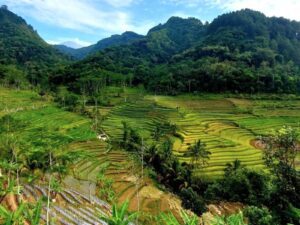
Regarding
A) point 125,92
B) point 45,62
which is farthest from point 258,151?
point 45,62

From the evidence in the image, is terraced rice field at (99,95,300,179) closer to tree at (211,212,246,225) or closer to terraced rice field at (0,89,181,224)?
terraced rice field at (0,89,181,224)

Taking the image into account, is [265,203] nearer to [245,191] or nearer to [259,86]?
[245,191]

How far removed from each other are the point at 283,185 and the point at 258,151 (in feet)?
72.5

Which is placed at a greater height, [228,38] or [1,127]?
[228,38]

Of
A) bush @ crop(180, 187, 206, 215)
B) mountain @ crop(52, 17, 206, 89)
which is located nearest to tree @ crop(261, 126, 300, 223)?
bush @ crop(180, 187, 206, 215)

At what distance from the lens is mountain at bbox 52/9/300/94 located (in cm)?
7375

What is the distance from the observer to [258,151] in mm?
37562

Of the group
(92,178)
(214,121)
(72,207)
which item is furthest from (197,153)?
(214,121)

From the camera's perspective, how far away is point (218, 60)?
95438mm

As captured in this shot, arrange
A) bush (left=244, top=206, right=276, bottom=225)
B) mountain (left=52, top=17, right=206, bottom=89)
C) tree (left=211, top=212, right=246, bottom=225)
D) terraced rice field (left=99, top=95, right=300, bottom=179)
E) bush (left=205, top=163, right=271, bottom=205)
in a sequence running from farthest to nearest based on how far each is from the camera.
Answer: mountain (left=52, top=17, right=206, bottom=89) → terraced rice field (left=99, top=95, right=300, bottom=179) → bush (left=205, top=163, right=271, bottom=205) → bush (left=244, top=206, right=276, bottom=225) → tree (left=211, top=212, right=246, bottom=225)

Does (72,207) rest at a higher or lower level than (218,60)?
lower

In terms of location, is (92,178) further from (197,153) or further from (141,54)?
(141,54)

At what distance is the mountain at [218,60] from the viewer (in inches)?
2904

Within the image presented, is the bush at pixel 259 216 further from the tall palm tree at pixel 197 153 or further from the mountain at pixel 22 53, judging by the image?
the mountain at pixel 22 53
